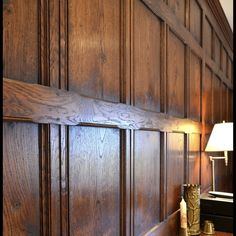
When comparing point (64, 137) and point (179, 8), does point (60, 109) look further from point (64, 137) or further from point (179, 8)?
point (179, 8)

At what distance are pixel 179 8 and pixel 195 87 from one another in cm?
74

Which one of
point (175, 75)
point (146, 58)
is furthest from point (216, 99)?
Answer: point (146, 58)

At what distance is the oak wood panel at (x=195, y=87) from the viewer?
2559 millimetres

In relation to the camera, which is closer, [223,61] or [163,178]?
[163,178]

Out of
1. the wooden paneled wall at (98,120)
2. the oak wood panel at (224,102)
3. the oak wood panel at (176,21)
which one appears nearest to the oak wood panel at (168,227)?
the wooden paneled wall at (98,120)

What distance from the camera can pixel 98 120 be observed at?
3.95 ft

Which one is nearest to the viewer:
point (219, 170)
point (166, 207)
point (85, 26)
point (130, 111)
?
point (85, 26)

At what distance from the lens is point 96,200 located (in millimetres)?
1227

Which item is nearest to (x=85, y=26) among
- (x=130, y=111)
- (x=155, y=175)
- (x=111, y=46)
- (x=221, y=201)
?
(x=111, y=46)

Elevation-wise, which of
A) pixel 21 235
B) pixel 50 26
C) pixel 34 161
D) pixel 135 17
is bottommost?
pixel 21 235

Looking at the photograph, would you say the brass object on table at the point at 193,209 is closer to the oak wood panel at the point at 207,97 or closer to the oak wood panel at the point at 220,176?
the oak wood panel at the point at 207,97

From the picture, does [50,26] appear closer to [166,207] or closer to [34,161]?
[34,161]

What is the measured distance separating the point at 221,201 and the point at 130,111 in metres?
1.15

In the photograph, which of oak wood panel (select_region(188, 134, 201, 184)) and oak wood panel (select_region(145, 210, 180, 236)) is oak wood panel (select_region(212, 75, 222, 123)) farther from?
oak wood panel (select_region(145, 210, 180, 236))
